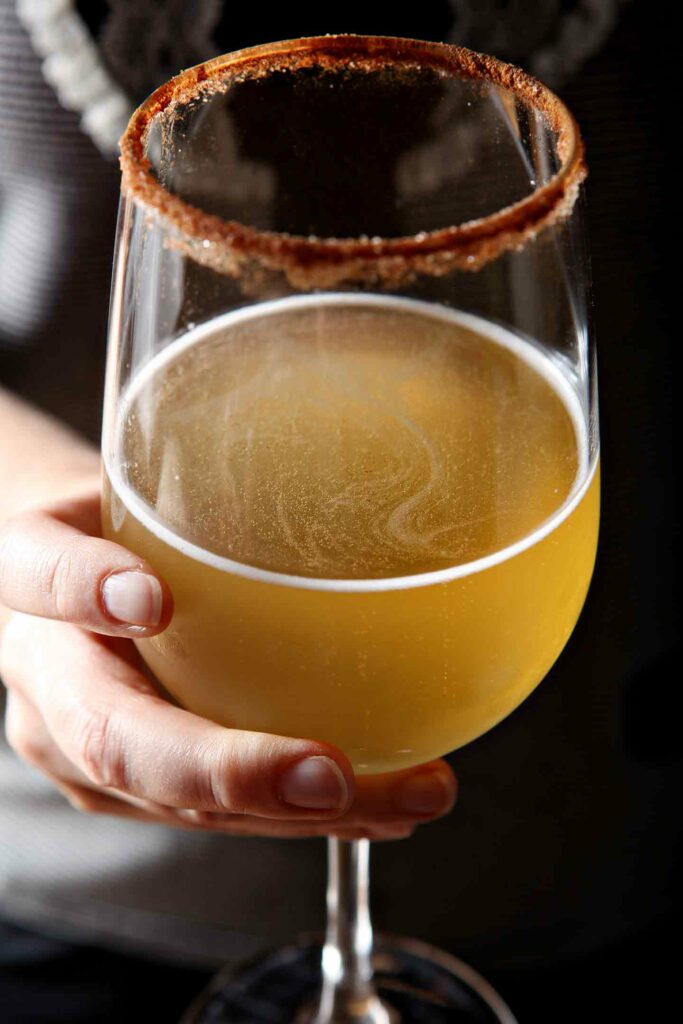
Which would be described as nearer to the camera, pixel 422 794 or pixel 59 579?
pixel 59 579

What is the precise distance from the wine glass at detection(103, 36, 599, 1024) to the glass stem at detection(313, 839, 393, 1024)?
0.91 ft

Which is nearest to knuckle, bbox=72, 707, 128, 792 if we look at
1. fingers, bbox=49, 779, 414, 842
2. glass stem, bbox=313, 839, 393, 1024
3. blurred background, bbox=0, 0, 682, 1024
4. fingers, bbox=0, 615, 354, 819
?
fingers, bbox=0, 615, 354, 819

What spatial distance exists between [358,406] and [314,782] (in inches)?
7.8

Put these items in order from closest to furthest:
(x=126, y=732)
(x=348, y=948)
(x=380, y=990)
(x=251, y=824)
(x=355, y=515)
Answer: (x=355, y=515)
(x=126, y=732)
(x=251, y=824)
(x=348, y=948)
(x=380, y=990)

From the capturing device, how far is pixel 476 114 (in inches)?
25.8

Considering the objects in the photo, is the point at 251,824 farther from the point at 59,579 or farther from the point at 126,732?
the point at 59,579

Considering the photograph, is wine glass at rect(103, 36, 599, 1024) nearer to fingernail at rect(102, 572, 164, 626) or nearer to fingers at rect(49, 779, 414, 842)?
fingernail at rect(102, 572, 164, 626)

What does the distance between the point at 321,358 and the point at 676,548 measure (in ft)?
1.94

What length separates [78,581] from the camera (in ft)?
2.05

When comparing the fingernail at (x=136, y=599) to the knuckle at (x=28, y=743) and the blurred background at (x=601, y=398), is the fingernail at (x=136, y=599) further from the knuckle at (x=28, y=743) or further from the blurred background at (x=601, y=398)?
the blurred background at (x=601, y=398)

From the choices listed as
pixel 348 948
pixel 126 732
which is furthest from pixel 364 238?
pixel 348 948

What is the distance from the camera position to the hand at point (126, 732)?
61 cm

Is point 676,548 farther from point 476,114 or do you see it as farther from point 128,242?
point 128,242

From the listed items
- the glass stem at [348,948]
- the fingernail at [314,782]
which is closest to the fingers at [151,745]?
the fingernail at [314,782]
